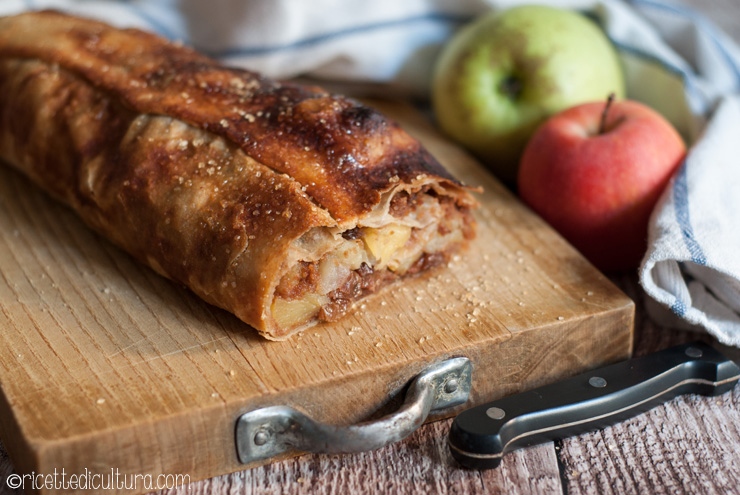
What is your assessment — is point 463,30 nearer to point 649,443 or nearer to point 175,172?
point 175,172

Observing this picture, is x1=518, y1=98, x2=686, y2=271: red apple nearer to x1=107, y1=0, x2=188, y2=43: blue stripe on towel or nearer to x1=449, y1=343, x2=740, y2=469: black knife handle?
x1=449, y1=343, x2=740, y2=469: black knife handle

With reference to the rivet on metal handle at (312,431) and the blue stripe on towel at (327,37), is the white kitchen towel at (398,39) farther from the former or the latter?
the rivet on metal handle at (312,431)

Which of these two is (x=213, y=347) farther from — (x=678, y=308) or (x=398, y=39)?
(x=398, y=39)

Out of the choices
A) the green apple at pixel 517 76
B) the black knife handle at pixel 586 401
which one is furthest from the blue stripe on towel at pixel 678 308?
the green apple at pixel 517 76

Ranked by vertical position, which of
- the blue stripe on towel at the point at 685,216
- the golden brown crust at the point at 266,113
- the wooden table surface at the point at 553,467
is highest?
the golden brown crust at the point at 266,113

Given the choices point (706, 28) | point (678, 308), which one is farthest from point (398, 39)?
point (678, 308)

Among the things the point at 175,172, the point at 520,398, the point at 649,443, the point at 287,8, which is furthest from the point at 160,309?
the point at 287,8

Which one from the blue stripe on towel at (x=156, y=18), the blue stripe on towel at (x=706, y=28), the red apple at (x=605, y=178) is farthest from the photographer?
the blue stripe on towel at (x=156, y=18)
